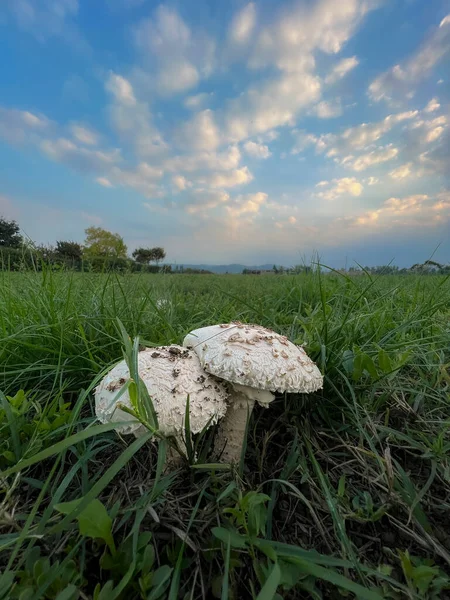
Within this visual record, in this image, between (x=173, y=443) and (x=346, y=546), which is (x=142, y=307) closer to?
(x=173, y=443)

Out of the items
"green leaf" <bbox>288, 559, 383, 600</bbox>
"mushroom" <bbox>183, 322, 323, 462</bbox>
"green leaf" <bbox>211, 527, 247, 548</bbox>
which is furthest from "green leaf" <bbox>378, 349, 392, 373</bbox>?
"green leaf" <bbox>211, 527, 247, 548</bbox>

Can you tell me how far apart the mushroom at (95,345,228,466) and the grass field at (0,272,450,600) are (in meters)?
0.11

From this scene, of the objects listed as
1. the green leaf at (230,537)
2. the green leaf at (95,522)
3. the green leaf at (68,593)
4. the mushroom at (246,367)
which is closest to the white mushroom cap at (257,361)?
the mushroom at (246,367)

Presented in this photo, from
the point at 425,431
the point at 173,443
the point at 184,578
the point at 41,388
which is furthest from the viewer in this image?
the point at 41,388

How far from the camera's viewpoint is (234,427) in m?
1.56

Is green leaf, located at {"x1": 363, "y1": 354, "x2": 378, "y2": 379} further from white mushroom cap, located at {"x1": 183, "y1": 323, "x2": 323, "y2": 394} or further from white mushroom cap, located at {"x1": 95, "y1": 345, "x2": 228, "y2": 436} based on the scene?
white mushroom cap, located at {"x1": 95, "y1": 345, "x2": 228, "y2": 436}

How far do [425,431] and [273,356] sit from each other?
1.00 meters

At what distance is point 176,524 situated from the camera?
117 centimetres

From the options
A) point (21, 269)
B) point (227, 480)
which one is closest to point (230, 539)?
point (227, 480)

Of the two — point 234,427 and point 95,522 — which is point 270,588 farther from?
point 234,427

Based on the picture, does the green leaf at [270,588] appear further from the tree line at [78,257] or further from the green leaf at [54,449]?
the tree line at [78,257]

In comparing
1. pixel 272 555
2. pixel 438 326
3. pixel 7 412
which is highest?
pixel 438 326

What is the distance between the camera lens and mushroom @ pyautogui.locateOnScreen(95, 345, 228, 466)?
1.28m

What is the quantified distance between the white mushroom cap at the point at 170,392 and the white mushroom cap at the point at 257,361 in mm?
102
